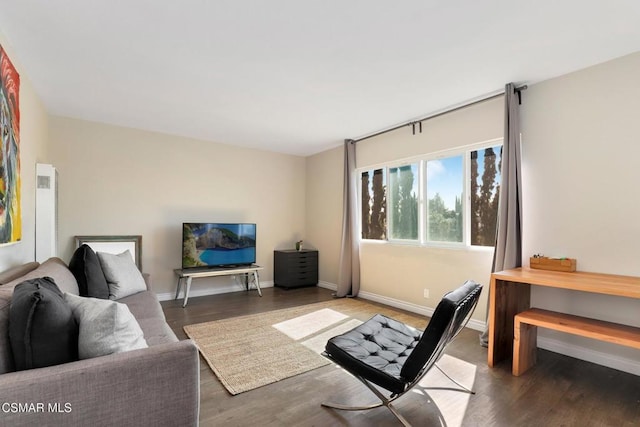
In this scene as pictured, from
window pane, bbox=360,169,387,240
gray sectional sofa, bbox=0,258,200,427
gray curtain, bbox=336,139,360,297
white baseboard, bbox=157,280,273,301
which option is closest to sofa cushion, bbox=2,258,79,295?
gray sectional sofa, bbox=0,258,200,427

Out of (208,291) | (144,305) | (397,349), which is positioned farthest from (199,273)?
(397,349)

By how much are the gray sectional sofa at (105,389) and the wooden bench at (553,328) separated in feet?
7.96

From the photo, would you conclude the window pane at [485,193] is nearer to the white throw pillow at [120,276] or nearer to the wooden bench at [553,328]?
the wooden bench at [553,328]

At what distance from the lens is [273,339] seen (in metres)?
3.11

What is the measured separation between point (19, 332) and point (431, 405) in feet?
7.33

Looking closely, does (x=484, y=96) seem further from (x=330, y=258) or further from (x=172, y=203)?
(x=172, y=203)

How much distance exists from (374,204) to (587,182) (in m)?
2.65

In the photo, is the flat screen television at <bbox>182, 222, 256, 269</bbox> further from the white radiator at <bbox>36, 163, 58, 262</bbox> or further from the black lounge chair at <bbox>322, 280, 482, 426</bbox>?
the black lounge chair at <bbox>322, 280, 482, 426</bbox>

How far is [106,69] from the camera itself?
2.72m

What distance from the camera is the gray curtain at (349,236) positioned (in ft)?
16.0

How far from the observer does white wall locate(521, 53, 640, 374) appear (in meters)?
2.46

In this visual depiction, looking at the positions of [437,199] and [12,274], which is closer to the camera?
[12,274]

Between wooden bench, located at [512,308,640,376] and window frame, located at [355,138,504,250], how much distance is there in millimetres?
1012

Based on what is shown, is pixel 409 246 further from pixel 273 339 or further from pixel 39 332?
pixel 39 332
